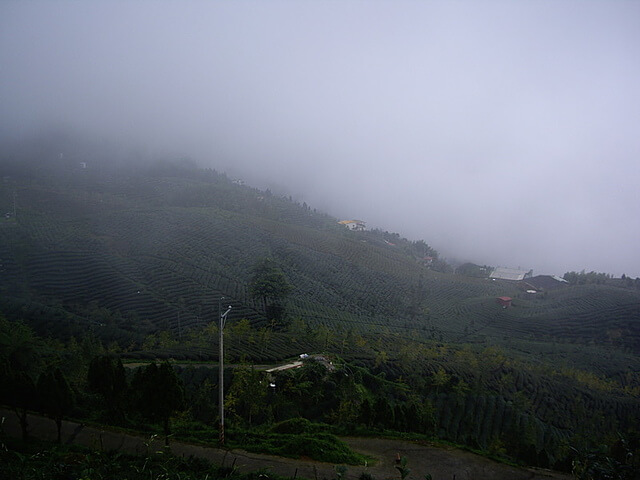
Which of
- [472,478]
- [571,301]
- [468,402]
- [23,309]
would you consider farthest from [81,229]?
[571,301]

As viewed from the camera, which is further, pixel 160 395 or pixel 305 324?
pixel 305 324

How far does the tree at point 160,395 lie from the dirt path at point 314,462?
993 mm

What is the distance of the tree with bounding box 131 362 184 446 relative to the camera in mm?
11852

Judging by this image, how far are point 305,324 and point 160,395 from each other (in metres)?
24.0

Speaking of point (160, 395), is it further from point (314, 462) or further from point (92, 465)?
point (314, 462)

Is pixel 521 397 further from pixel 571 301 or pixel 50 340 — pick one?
pixel 571 301

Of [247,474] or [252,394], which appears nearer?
[247,474]

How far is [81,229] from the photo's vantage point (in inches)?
1898

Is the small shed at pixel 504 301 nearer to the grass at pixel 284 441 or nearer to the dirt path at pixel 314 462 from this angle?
the dirt path at pixel 314 462

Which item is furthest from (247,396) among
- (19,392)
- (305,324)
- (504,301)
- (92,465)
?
(504,301)

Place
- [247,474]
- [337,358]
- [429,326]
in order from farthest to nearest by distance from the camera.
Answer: [429,326]
[337,358]
[247,474]

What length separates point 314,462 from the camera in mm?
12219

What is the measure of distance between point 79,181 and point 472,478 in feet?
265

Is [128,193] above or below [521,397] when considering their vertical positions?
above
